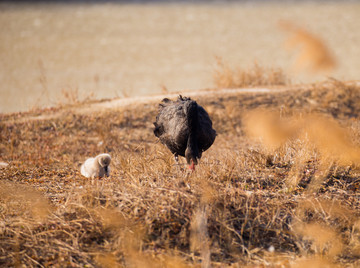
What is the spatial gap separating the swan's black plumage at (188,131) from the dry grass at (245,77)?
833 centimetres

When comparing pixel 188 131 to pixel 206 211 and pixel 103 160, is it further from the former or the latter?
pixel 103 160

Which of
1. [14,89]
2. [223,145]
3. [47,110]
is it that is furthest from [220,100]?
[14,89]

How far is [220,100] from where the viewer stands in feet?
42.0

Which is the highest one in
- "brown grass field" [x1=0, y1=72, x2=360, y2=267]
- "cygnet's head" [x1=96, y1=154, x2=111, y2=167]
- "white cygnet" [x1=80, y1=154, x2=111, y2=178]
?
"brown grass field" [x1=0, y1=72, x2=360, y2=267]

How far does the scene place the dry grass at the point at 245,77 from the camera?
15.0 m

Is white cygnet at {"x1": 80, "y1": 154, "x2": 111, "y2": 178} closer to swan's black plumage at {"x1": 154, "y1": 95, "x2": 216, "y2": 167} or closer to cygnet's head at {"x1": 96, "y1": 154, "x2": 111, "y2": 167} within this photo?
cygnet's head at {"x1": 96, "y1": 154, "x2": 111, "y2": 167}

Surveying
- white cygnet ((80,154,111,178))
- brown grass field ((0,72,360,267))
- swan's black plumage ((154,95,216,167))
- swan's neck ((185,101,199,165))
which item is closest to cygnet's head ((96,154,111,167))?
white cygnet ((80,154,111,178))

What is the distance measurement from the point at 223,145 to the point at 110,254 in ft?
22.0

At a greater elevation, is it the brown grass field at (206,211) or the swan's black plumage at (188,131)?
the swan's black plumage at (188,131)

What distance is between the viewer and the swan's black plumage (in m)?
6.28

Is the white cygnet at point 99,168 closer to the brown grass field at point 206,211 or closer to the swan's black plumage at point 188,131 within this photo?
the brown grass field at point 206,211

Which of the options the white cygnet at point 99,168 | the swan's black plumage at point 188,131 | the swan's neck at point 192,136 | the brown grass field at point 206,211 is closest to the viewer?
the brown grass field at point 206,211

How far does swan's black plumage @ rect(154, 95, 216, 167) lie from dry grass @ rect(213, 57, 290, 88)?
27.3 feet

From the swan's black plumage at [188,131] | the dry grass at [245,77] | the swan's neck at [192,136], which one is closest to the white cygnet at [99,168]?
the swan's black plumage at [188,131]
